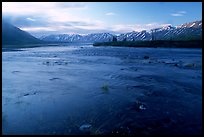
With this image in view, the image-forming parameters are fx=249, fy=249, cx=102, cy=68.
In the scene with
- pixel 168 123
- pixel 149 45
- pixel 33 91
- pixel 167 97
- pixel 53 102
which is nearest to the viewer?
pixel 168 123

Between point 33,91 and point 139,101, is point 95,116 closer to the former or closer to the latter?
point 139,101

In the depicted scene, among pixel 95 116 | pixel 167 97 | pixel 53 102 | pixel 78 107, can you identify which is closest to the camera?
pixel 95 116

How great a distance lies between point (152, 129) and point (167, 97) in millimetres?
7579

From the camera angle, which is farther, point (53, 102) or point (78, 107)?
point (53, 102)

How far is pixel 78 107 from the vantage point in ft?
55.9

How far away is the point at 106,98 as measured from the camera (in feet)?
64.1

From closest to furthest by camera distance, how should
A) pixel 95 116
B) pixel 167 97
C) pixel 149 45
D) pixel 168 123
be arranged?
pixel 168 123 → pixel 95 116 → pixel 167 97 → pixel 149 45

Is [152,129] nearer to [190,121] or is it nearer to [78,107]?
[190,121]

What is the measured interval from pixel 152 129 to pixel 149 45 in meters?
122

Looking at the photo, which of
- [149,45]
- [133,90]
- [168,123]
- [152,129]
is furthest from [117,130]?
[149,45]

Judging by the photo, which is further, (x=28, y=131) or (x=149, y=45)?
(x=149, y=45)

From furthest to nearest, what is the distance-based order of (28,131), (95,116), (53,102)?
1. (53,102)
2. (95,116)
3. (28,131)

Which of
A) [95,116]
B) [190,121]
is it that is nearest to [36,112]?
[95,116]

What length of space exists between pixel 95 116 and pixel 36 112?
393 cm
